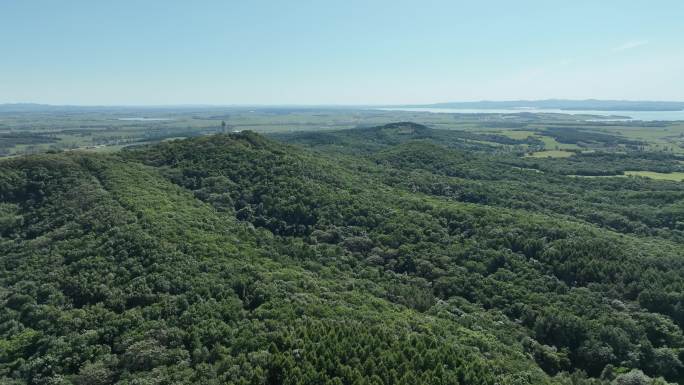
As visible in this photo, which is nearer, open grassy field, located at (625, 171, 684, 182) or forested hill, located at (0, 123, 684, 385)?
forested hill, located at (0, 123, 684, 385)

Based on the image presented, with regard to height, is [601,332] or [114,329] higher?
[114,329]

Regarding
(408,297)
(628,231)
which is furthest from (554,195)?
(408,297)

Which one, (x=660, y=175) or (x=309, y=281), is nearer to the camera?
(x=309, y=281)

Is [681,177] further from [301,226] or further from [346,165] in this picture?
[301,226]

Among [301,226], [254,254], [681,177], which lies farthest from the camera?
[681,177]

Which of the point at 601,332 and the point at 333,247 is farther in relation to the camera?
the point at 333,247

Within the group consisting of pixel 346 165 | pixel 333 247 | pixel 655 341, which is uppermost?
pixel 346 165

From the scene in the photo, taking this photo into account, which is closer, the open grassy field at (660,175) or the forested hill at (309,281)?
the forested hill at (309,281)

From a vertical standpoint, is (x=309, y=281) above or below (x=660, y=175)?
above
